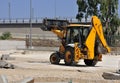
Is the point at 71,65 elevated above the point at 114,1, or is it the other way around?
the point at 114,1

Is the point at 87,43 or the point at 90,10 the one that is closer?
the point at 87,43

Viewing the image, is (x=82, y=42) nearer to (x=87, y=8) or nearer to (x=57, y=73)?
(x=57, y=73)

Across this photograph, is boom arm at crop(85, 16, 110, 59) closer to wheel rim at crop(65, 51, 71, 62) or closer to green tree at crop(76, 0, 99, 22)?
wheel rim at crop(65, 51, 71, 62)

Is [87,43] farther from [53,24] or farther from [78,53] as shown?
[53,24]

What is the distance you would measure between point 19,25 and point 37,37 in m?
6.34

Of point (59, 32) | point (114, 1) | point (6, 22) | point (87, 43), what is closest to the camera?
point (87, 43)

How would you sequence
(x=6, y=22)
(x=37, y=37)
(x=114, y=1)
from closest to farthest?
1. (x=114, y=1)
2. (x=37, y=37)
3. (x=6, y=22)

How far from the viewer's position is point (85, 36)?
29641 mm

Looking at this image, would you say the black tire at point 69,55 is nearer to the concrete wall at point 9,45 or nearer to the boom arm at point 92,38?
the boom arm at point 92,38

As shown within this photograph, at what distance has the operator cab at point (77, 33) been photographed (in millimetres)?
29516

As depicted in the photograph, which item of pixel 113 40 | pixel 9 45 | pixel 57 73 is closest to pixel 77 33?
pixel 57 73

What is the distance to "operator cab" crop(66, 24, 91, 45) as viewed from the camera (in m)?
29.5

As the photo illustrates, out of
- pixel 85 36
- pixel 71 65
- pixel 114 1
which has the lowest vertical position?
pixel 71 65

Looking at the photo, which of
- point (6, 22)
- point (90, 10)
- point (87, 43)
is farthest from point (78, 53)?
point (6, 22)
